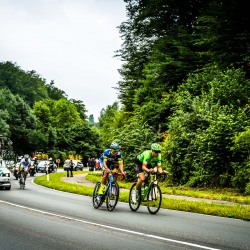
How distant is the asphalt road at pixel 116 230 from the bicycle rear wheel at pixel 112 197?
0.18 m

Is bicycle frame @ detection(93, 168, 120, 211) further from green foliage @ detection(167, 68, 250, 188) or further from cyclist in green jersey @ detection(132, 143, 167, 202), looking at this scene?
green foliage @ detection(167, 68, 250, 188)

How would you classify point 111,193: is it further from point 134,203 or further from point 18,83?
point 18,83

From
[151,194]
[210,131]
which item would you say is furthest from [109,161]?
[210,131]

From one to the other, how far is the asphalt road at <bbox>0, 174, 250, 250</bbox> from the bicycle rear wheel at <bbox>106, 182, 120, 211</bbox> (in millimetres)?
Result: 184

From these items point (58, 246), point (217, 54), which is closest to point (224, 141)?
point (217, 54)

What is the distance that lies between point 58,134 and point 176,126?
61.9m

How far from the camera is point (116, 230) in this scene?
8508mm

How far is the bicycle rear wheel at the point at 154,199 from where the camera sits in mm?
11368

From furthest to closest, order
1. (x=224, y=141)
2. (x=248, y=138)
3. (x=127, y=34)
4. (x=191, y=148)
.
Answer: (x=127, y=34), (x=191, y=148), (x=224, y=141), (x=248, y=138)

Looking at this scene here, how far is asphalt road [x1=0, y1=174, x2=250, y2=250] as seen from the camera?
23.2 ft

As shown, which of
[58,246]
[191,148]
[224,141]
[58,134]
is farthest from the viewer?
[58,134]

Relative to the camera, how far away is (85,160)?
278 feet

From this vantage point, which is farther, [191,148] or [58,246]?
[191,148]

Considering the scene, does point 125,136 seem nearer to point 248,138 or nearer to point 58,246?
point 248,138
